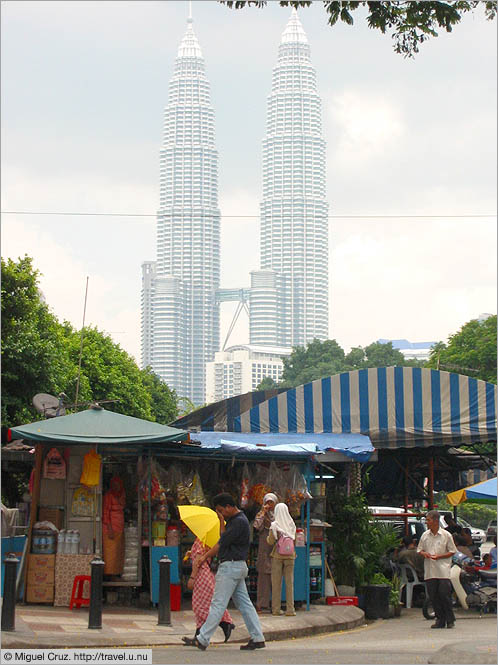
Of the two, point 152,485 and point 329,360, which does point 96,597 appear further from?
point 329,360

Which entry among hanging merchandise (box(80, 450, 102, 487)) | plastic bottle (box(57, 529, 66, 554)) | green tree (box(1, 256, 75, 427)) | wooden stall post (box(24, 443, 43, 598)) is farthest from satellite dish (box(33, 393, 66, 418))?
green tree (box(1, 256, 75, 427))

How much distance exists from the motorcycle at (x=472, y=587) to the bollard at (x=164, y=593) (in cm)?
450

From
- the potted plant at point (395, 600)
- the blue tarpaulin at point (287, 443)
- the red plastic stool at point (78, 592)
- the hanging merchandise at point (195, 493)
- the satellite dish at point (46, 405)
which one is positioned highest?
the satellite dish at point (46, 405)

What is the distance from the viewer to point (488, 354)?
2090 inches

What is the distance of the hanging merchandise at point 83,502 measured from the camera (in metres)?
13.1

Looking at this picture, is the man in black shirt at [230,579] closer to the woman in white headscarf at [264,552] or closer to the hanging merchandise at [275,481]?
the woman in white headscarf at [264,552]

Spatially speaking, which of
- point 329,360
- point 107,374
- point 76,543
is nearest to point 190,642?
point 76,543

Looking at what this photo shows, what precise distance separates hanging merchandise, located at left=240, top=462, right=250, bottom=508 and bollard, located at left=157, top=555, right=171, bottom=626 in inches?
104

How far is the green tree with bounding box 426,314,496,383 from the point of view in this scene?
172 ft

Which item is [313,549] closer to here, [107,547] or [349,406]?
[107,547]

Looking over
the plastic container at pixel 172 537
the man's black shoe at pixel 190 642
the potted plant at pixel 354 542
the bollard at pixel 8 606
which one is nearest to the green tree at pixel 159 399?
the potted plant at pixel 354 542

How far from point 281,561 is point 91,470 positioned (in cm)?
271

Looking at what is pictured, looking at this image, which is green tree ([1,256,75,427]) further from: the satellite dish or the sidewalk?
the sidewalk

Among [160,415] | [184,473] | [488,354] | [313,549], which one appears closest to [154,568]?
[184,473]
